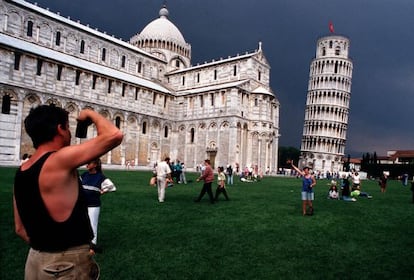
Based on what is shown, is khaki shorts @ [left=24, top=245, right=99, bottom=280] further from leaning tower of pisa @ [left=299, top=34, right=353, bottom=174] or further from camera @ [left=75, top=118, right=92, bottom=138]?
leaning tower of pisa @ [left=299, top=34, right=353, bottom=174]

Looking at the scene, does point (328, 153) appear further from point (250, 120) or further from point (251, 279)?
point (251, 279)

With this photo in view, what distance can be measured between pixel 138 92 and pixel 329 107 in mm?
47252

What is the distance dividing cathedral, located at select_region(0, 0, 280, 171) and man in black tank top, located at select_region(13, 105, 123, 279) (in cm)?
3448

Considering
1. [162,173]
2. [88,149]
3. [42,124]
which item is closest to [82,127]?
[42,124]

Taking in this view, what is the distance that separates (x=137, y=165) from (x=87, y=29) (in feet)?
61.9

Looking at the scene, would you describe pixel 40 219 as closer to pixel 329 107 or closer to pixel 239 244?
pixel 239 244

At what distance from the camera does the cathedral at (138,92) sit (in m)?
34.2

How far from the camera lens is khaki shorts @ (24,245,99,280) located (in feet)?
7.62

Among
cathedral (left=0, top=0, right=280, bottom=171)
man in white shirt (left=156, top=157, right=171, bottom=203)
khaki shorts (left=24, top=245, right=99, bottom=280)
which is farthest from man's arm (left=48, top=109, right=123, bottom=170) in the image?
cathedral (left=0, top=0, right=280, bottom=171)

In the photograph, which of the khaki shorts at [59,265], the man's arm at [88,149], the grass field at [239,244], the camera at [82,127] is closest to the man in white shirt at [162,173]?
the grass field at [239,244]

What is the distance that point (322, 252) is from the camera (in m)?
6.79

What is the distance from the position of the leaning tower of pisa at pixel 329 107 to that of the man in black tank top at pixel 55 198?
77.2 metres

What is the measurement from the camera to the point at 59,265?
7.63ft

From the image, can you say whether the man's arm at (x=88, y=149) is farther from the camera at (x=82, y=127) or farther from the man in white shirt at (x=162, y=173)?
the man in white shirt at (x=162, y=173)
